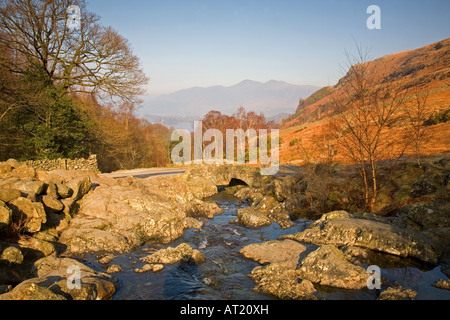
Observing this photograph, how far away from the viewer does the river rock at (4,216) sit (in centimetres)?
887

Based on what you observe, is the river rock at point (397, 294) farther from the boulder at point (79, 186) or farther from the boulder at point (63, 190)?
the boulder at point (79, 186)

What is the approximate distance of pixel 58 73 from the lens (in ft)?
87.4

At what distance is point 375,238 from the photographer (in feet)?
34.0

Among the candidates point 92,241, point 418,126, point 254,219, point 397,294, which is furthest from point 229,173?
point 397,294

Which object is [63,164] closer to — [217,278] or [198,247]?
[198,247]

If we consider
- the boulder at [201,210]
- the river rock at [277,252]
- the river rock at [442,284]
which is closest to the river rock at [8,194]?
the river rock at [277,252]

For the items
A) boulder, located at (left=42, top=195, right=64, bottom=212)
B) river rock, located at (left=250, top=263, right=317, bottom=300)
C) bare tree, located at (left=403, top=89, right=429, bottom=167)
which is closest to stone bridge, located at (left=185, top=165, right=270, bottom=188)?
bare tree, located at (left=403, top=89, right=429, bottom=167)

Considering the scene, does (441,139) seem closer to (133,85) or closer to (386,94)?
(386,94)

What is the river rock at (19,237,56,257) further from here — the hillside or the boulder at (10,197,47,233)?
the hillside

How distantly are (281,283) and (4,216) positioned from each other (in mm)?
8630

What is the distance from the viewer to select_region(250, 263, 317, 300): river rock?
7.43m

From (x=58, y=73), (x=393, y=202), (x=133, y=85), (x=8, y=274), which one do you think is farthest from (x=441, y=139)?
(x=58, y=73)

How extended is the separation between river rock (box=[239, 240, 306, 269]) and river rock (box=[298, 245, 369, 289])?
0.62m

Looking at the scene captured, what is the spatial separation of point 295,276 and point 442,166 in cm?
1299
